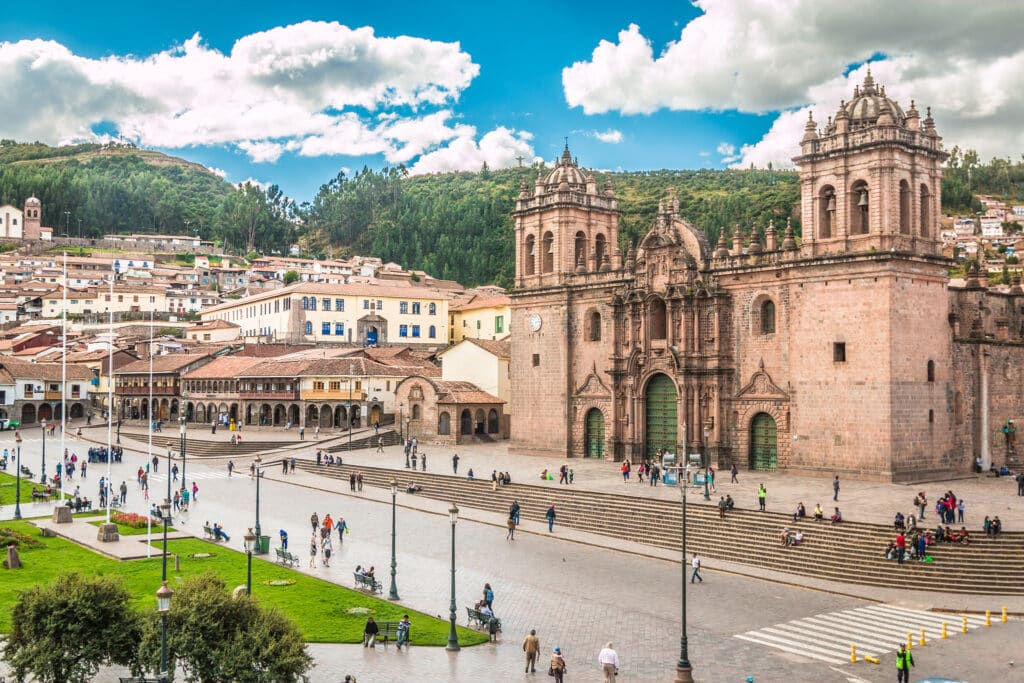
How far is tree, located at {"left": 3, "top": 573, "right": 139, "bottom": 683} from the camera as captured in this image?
1920cm

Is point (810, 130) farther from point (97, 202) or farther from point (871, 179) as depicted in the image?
point (97, 202)

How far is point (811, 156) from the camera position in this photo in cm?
4388

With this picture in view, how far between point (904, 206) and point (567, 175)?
2121 cm

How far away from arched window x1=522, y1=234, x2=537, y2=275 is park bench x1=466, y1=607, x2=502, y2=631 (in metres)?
35.2

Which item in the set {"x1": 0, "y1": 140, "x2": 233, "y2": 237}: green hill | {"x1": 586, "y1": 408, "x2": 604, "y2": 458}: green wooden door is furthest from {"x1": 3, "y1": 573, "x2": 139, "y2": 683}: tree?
{"x1": 0, "y1": 140, "x2": 233, "y2": 237}: green hill

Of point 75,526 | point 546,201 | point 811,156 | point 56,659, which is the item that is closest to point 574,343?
point 546,201

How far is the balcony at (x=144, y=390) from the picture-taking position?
8094 centimetres

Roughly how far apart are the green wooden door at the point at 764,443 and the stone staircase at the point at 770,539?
6004mm

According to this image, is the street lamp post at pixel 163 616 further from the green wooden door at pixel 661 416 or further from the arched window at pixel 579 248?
the arched window at pixel 579 248

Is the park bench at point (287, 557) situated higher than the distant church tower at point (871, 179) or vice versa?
the distant church tower at point (871, 179)

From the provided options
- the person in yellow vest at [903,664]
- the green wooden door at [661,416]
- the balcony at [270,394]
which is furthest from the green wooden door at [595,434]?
the person in yellow vest at [903,664]

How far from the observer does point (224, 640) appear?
1900cm

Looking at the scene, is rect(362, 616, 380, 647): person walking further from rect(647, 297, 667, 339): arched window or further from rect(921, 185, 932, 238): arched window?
rect(921, 185, 932, 238): arched window

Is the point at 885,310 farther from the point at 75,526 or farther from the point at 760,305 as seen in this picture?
the point at 75,526
